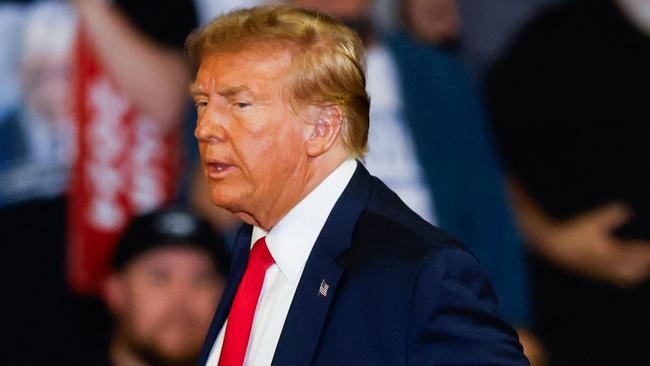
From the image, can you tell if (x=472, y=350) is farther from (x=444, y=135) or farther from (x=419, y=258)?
(x=444, y=135)

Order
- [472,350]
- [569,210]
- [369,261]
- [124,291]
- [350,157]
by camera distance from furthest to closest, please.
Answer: [569,210], [124,291], [350,157], [369,261], [472,350]

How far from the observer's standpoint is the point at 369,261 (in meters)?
1.60

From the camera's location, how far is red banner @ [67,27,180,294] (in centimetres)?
372

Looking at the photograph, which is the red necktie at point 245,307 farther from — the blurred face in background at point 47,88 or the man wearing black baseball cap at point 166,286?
the blurred face in background at point 47,88

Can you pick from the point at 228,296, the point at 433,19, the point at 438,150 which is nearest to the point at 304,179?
the point at 228,296

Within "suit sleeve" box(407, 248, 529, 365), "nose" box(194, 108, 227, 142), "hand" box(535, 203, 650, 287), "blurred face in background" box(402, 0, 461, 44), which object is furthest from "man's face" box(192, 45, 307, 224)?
"hand" box(535, 203, 650, 287)

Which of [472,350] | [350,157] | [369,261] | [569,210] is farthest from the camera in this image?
[569,210]

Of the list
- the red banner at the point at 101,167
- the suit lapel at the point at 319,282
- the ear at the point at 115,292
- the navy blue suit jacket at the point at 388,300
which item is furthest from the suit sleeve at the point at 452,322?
the red banner at the point at 101,167

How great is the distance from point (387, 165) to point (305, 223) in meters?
1.80

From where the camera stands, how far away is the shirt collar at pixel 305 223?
1.69m

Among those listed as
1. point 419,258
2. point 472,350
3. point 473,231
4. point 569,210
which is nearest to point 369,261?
point 419,258

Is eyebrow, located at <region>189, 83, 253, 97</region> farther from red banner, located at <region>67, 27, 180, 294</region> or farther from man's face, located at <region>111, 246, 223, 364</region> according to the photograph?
red banner, located at <region>67, 27, 180, 294</region>

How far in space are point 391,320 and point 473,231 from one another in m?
2.08

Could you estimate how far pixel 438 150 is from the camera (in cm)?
358
